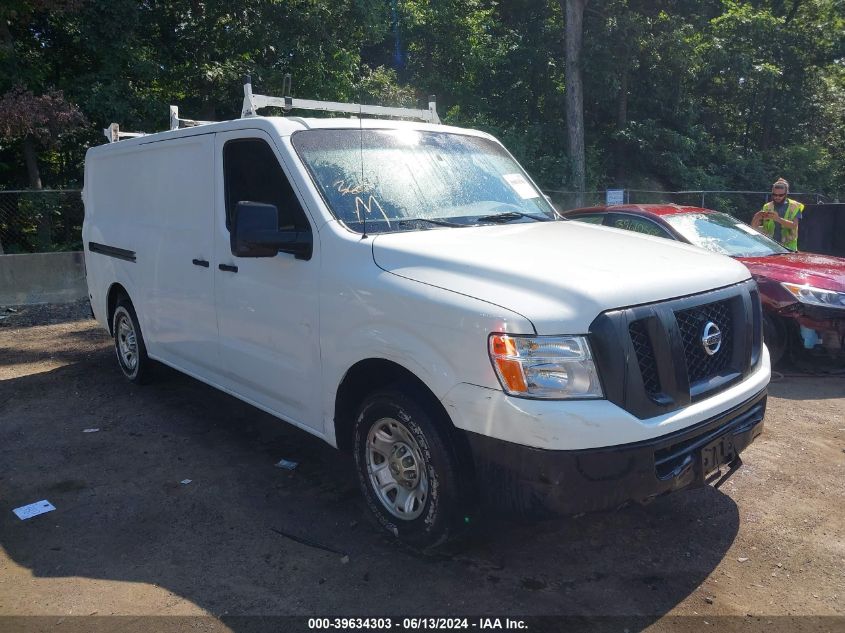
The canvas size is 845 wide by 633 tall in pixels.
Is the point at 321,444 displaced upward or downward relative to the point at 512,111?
downward

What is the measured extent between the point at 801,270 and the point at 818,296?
42 cm

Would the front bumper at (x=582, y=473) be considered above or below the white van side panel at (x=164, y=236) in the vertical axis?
below

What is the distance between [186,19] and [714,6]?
54.6 ft

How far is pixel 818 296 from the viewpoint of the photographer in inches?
260

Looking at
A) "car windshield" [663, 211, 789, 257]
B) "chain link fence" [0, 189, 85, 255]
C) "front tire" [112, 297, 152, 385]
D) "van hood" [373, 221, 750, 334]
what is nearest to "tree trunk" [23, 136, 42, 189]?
"chain link fence" [0, 189, 85, 255]

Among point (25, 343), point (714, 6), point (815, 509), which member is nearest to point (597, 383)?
point (815, 509)

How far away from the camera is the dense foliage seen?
14.2m

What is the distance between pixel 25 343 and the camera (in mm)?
8844

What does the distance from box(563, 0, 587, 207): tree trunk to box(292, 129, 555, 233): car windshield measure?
15482mm

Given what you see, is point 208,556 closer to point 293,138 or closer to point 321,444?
point 321,444

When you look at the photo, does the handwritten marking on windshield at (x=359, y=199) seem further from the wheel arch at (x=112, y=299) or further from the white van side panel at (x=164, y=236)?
the wheel arch at (x=112, y=299)

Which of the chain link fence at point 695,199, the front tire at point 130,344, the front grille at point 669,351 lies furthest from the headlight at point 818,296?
the chain link fence at point 695,199

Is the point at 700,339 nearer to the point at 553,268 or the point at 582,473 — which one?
the point at 553,268

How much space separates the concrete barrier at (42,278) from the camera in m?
11.2
